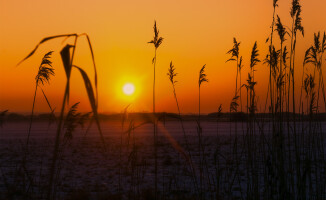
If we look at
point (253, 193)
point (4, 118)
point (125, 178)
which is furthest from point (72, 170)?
point (253, 193)

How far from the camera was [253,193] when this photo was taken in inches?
176

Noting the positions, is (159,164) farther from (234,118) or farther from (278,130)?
(278,130)

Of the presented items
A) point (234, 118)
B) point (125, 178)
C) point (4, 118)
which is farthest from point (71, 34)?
point (125, 178)

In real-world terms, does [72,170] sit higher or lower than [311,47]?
lower

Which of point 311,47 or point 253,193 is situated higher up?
point 311,47

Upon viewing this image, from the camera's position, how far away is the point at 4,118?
15.9 ft

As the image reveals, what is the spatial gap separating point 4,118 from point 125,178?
3.04 meters

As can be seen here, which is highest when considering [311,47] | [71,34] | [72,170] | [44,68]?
[311,47]

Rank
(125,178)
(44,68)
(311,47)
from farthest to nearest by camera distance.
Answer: (125,178) → (311,47) → (44,68)

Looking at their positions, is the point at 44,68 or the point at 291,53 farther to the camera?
the point at 291,53

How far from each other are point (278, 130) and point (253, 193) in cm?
86

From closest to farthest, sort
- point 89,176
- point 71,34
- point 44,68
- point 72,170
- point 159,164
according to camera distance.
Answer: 1. point 71,34
2. point 44,68
3. point 89,176
4. point 72,170
5. point 159,164

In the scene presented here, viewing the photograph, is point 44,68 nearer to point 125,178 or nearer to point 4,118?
point 4,118

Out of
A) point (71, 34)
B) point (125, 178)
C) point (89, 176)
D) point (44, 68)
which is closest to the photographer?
point (71, 34)
